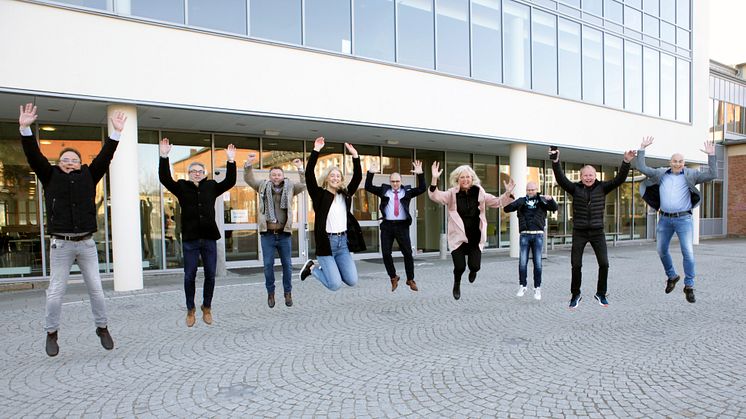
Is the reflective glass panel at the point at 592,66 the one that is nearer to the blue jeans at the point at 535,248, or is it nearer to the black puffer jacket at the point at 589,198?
the blue jeans at the point at 535,248

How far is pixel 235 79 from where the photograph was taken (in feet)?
33.7

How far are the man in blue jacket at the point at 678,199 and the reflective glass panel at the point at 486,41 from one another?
8406 mm

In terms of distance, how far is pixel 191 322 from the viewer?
19.9ft

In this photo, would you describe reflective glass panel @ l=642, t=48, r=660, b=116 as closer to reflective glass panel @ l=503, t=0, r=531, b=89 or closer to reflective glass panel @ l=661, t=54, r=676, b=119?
reflective glass panel @ l=661, t=54, r=676, b=119

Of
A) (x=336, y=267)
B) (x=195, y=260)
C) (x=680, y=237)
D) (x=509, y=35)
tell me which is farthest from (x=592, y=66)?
(x=195, y=260)

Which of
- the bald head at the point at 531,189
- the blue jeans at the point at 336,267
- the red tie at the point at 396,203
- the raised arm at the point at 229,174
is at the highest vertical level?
the raised arm at the point at 229,174

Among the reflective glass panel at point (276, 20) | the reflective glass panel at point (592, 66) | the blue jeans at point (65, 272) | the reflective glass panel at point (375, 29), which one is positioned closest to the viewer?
the blue jeans at point (65, 272)

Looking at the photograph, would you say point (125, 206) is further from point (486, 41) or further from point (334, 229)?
point (486, 41)

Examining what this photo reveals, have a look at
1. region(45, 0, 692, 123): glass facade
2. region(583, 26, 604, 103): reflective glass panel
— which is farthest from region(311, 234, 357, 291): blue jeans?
region(583, 26, 604, 103): reflective glass panel

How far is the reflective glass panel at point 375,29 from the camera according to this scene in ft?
40.9

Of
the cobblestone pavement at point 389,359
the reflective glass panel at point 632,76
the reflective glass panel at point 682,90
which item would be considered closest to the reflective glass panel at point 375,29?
the cobblestone pavement at point 389,359

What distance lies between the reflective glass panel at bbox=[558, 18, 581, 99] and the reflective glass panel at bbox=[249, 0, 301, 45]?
388 inches

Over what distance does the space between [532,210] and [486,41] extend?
860 centimetres

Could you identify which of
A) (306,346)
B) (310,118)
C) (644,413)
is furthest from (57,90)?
(644,413)
